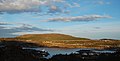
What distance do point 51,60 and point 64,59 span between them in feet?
18.5

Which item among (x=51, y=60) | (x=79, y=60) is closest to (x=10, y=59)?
(x=51, y=60)

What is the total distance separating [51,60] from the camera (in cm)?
9412

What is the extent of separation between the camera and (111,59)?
3551 inches

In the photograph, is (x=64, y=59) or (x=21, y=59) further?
(x=64, y=59)

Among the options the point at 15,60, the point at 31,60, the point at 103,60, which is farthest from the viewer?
the point at 103,60

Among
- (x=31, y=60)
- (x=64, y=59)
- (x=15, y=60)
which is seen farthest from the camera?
(x=64, y=59)

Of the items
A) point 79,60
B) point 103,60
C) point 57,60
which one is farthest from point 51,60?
point 103,60

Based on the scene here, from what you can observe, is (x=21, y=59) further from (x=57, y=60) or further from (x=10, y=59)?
(x=57, y=60)

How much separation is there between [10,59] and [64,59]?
916 inches

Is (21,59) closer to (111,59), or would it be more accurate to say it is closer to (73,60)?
(73,60)

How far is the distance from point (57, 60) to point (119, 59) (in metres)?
21.2

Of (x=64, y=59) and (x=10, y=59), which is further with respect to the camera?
(x=64, y=59)

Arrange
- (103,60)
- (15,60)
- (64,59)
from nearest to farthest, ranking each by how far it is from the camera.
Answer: (15,60) → (103,60) → (64,59)

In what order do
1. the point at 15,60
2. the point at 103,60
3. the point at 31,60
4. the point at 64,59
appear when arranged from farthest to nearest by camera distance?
the point at 64,59, the point at 103,60, the point at 31,60, the point at 15,60
